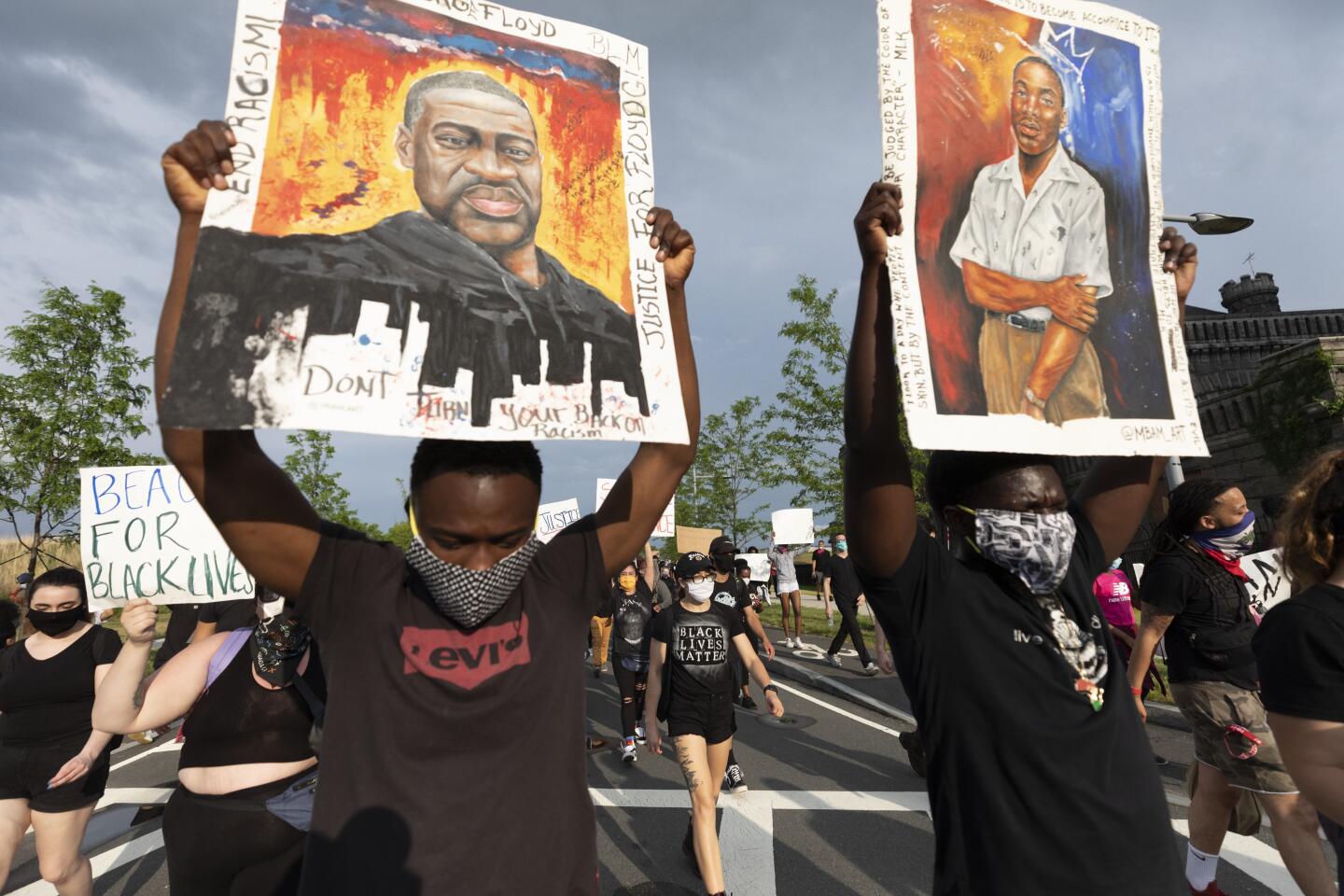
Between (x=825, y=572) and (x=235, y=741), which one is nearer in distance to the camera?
(x=235, y=741)

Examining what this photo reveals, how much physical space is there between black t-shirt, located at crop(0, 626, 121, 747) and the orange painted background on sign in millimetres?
3877

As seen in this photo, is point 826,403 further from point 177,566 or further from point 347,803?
point 347,803

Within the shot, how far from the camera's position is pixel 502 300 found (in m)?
1.76

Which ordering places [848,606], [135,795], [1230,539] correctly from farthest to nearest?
[848,606] < [135,795] < [1230,539]

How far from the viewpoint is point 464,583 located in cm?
168

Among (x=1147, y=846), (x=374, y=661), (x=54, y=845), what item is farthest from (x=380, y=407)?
Answer: (x=54, y=845)

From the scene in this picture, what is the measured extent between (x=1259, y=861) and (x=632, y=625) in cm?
553

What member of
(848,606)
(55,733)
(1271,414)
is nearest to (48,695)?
(55,733)

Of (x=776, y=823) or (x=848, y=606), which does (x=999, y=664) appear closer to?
(x=776, y=823)

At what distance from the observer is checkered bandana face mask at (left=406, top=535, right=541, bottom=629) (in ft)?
5.52

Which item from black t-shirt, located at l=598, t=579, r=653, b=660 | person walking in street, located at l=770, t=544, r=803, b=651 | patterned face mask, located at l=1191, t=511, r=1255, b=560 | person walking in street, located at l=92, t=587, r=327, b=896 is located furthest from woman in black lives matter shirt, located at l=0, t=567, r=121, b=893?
person walking in street, located at l=770, t=544, r=803, b=651

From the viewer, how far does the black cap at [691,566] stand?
18.9 ft

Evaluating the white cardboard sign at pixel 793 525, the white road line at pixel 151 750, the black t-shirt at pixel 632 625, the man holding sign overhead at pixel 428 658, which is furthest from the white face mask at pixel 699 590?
the white cardboard sign at pixel 793 525

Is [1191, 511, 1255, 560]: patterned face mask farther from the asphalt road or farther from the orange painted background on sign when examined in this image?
the orange painted background on sign
